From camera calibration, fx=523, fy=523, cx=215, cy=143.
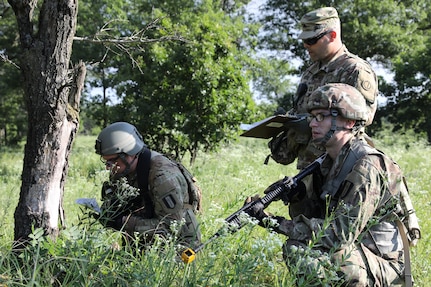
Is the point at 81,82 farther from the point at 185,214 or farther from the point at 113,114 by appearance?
the point at 113,114

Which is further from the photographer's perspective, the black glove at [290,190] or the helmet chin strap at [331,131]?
the black glove at [290,190]

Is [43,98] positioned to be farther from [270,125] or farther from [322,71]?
[322,71]

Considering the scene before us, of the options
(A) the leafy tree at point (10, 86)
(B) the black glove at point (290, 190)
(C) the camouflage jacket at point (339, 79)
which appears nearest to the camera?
(B) the black glove at point (290, 190)

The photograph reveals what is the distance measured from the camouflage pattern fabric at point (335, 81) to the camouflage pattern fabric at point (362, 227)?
2.12 ft

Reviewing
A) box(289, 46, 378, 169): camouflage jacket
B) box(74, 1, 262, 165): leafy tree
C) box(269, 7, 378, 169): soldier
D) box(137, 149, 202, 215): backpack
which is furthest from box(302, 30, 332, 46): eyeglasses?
box(74, 1, 262, 165): leafy tree

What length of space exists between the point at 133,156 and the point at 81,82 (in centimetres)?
65

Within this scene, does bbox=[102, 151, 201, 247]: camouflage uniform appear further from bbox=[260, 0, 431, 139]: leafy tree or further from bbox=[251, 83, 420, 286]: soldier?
bbox=[260, 0, 431, 139]: leafy tree

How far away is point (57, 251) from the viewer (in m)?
2.75

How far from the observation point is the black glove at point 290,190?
10.4 feet

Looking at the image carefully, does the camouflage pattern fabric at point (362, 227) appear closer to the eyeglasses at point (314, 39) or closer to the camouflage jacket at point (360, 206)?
the camouflage jacket at point (360, 206)

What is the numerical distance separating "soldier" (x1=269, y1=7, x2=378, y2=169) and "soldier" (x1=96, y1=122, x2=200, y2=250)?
3.24ft

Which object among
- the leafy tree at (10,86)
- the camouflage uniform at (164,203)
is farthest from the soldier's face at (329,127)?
the leafy tree at (10,86)

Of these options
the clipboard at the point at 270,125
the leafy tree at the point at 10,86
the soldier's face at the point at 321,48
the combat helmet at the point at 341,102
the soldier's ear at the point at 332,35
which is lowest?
the leafy tree at the point at 10,86

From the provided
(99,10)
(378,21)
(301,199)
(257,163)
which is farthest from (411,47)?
(301,199)
